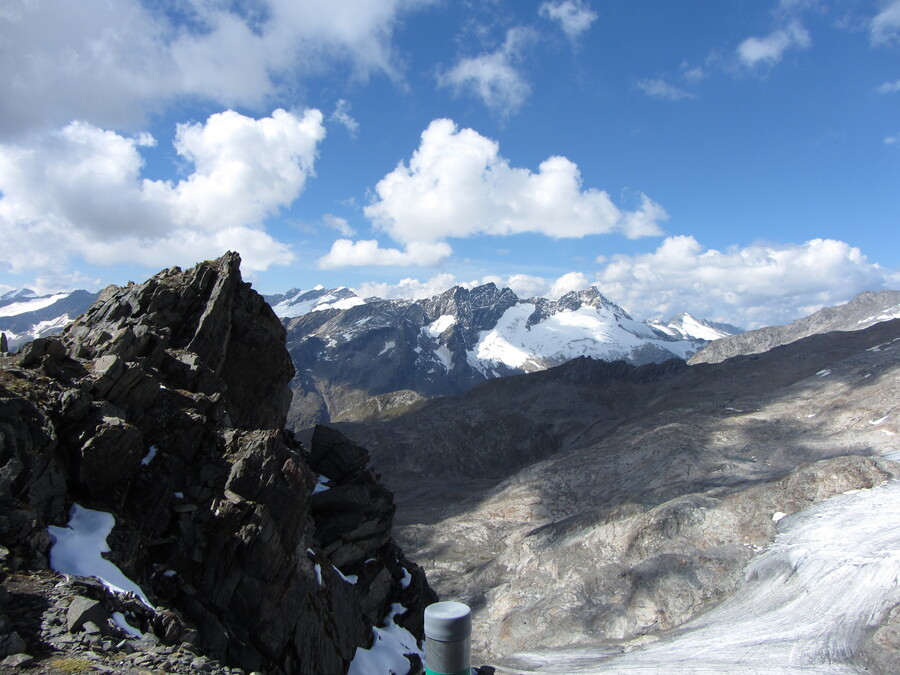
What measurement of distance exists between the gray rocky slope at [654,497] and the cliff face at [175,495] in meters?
41.7

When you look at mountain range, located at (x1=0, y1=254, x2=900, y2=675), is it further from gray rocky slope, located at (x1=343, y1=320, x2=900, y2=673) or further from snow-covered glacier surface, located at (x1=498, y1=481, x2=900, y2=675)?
gray rocky slope, located at (x1=343, y1=320, x2=900, y2=673)

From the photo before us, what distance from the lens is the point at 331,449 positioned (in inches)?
1551

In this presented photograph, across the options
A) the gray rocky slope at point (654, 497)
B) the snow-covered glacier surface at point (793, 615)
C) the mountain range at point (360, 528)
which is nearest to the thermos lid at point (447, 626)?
the mountain range at point (360, 528)

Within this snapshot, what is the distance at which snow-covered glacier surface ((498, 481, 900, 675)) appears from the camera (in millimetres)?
51125

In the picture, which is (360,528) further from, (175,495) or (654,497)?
(654,497)

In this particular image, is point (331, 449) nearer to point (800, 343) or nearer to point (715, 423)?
point (715, 423)

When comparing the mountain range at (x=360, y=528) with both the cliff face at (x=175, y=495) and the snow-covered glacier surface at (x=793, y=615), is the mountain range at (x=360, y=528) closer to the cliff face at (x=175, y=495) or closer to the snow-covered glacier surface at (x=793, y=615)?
the cliff face at (x=175, y=495)

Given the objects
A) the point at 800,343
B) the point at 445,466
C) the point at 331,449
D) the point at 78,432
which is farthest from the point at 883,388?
the point at 78,432

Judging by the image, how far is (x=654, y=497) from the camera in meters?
89.2

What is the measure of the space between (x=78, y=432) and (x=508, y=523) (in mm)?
101282

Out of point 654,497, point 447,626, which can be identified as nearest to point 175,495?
point 447,626

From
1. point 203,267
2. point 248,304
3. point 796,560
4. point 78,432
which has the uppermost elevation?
point 203,267

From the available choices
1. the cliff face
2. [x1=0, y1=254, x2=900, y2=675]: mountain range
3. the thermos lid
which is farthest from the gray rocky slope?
the thermos lid

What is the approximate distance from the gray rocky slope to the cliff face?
1641 inches
